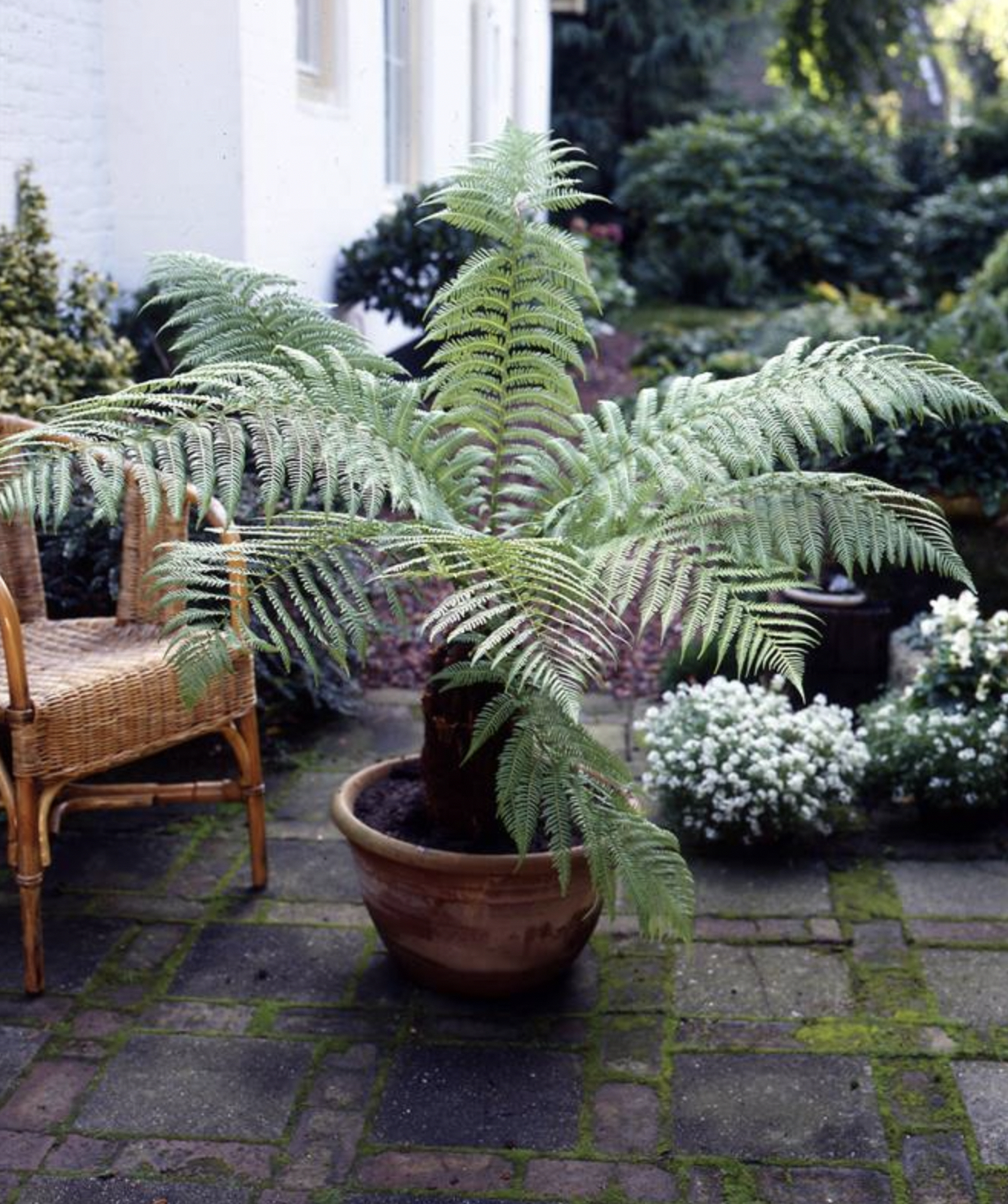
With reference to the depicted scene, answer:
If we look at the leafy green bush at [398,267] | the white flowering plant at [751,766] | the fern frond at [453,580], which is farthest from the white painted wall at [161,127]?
the fern frond at [453,580]

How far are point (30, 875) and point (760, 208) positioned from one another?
10.8 meters

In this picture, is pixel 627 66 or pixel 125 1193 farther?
pixel 627 66

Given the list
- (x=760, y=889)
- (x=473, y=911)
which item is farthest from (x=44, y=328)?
(x=760, y=889)

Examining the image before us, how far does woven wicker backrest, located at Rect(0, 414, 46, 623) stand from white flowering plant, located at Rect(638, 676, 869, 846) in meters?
1.52

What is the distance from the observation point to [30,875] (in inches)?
111

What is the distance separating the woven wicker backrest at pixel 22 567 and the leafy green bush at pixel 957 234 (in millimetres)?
9281

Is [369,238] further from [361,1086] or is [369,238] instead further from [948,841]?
[361,1086]

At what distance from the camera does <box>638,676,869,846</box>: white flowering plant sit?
3.38m

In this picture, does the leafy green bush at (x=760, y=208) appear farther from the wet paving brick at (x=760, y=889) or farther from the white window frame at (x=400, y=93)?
the wet paving brick at (x=760, y=889)

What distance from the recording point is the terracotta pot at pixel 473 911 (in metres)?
2.70

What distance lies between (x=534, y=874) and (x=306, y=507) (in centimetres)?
185

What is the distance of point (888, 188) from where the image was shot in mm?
12969

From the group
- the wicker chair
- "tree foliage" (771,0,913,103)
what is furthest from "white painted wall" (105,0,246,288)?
"tree foliage" (771,0,913,103)

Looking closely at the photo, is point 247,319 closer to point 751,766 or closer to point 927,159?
point 751,766
